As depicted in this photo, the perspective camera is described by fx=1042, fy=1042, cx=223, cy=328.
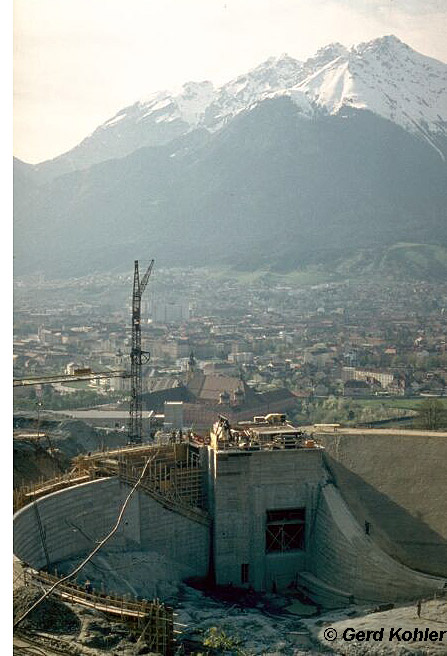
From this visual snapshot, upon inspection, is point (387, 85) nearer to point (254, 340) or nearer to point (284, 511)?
point (284, 511)

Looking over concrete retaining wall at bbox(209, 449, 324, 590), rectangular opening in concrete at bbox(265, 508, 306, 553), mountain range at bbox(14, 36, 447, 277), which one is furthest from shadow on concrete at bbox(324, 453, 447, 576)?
mountain range at bbox(14, 36, 447, 277)

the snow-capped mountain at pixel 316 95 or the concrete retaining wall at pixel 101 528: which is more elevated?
the snow-capped mountain at pixel 316 95

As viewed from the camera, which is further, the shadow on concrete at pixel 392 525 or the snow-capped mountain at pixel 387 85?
the snow-capped mountain at pixel 387 85

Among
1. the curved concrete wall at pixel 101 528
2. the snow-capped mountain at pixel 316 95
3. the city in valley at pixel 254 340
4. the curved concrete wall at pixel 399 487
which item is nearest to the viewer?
the curved concrete wall at pixel 101 528

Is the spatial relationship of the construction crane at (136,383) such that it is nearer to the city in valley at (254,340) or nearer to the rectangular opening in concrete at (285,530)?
the city in valley at (254,340)

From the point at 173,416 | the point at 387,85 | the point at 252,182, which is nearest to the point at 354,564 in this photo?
the point at 173,416

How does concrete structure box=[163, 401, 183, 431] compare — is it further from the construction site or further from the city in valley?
the construction site

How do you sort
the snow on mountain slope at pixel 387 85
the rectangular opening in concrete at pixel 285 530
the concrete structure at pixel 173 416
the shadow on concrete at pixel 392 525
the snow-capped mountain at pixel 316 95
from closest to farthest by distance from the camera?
the rectangular opening in concrete at pixel 285 530
the shadow on concrete at pixel 392 525
the snow on mountain slope at pixel 387 85
the snow-capped mountain at pixel 316 95
the concrete structure at pixel 173 416

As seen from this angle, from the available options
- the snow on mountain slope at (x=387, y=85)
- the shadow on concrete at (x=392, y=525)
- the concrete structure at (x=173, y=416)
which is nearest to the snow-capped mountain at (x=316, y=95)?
the snow on mountain slope at (x=387, y=85)

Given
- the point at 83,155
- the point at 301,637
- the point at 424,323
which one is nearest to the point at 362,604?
the point at 301,637
